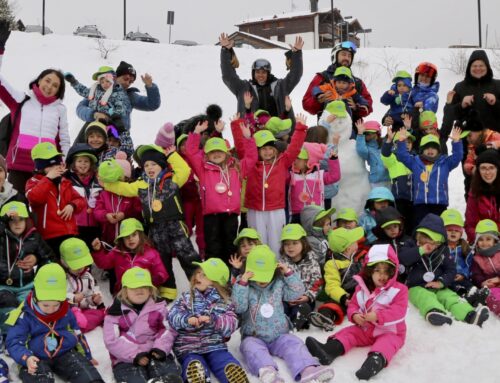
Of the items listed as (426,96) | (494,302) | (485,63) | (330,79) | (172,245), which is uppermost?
(485,63)

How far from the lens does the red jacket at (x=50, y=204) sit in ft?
18.5

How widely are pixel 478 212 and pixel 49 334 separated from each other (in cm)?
520

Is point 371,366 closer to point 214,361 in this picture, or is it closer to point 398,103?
point 214,361

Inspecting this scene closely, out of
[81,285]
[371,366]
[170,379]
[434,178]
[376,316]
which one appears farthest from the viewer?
[434,178]

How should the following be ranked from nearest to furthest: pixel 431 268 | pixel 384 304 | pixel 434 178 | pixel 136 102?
pixel 384 304 → pixel 431 268 → pixel 434 178 → pixel 136 102

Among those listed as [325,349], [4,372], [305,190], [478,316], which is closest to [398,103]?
[305,190]

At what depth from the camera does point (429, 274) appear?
5.89 metres

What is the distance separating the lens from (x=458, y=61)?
67.9ft

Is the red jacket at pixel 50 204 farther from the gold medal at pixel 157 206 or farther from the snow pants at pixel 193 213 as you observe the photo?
the snow pants at pixel 193 213

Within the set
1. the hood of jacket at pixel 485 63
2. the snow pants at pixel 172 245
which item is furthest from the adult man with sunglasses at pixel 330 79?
the snow pants at pixel 172 245

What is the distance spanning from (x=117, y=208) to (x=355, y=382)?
3.22m

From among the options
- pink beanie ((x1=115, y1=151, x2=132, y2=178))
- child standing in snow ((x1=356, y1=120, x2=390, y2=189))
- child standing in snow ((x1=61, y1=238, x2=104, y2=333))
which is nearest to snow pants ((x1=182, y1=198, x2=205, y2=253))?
pink beanie ((x1=115, y1=151, x2=132, y2=178))

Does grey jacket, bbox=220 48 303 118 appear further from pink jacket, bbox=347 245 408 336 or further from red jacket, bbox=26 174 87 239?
pink jacket, bbox=347 245 408 336

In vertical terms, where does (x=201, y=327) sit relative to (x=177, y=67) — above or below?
below
